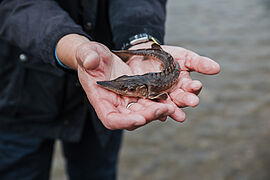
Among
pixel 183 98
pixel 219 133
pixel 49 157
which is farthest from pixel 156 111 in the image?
pixel 219 133

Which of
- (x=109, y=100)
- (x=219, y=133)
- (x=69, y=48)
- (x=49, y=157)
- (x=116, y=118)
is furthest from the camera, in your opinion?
(x=219, y=133)

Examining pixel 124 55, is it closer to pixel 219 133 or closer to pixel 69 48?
pixel 69 48

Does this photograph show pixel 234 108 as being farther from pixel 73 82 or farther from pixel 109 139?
pixel 73 82

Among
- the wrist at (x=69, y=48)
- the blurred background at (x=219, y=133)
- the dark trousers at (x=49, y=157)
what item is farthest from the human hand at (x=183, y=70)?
the blurred background at (x=219, y=133)

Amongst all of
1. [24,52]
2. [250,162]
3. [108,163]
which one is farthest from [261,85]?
[24,52]

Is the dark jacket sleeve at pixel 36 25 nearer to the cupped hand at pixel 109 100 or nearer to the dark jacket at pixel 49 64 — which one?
the dark jacket at pixel 49 64

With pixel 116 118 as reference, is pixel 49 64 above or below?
below
